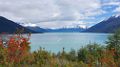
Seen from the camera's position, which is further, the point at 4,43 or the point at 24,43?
the point at 4,43

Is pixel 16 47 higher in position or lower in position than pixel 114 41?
higher

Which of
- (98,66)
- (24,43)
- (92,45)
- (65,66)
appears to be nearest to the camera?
(65,66)

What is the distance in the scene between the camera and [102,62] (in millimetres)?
11539

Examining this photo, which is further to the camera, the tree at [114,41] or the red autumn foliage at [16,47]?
the tree at [114,41]

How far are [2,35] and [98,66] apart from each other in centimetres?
479

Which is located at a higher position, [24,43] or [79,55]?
[24,43]

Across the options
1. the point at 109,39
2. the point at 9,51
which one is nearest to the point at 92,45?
the point at 109,39

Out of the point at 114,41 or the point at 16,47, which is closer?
the point at 16,47

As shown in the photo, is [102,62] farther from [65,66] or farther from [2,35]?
[2,35]

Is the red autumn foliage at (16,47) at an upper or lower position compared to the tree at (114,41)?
upper

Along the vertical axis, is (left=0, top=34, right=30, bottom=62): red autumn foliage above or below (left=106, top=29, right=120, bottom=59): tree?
above

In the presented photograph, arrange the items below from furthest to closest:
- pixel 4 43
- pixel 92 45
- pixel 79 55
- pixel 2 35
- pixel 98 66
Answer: pixel 92 45, pixel 79 55, pixel 2 35, pixel 4 43, pixel 98 66

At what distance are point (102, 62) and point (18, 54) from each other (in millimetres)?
3322

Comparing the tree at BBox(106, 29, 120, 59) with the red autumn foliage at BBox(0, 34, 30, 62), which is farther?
the tree at BBox(106, 29, 120, 59)
